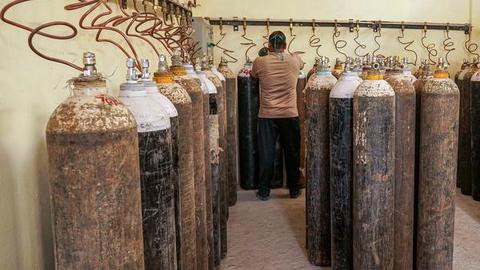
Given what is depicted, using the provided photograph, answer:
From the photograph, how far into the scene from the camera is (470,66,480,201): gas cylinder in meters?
3.47

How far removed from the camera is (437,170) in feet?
6.47

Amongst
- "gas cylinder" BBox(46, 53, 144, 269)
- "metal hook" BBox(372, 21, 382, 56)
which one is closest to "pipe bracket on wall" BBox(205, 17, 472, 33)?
"metal hook" BBox(372, 21, 382, 56)

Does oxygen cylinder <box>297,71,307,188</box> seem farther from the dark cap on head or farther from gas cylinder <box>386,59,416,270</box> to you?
gas cylinder <box>386,59,416,270</box>

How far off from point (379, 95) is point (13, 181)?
1284mm

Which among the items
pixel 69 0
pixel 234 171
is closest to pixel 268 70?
pixel 234 171

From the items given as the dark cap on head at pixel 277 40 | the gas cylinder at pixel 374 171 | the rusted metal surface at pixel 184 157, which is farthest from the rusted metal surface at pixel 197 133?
the dark cap on head at pixel 277 40

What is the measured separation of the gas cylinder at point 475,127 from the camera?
136 inches

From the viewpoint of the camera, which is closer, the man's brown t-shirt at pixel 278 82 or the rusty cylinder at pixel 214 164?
the rusty cylinder at pixel 214 164

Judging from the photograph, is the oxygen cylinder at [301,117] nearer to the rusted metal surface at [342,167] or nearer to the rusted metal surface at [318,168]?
the rusted metal surface at [318,168]

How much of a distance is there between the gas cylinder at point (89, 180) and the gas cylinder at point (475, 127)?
10.4 ft

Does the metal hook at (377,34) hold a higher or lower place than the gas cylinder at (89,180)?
higher

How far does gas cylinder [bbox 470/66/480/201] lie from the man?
125cm

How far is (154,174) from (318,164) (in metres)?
1.28

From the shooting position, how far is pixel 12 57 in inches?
41.3
